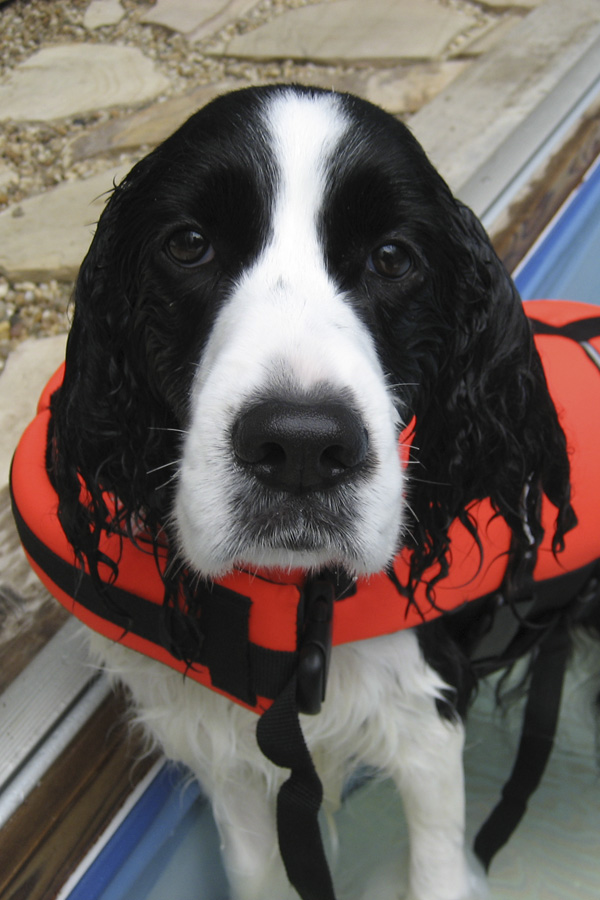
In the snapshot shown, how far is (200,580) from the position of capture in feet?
5.18

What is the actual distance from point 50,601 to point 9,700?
0.97 feet

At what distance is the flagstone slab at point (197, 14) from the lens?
181 inches

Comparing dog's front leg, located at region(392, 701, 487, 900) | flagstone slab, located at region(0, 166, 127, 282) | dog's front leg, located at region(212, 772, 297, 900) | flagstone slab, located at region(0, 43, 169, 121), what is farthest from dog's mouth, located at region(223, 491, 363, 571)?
flagstone slab, located at region(0, 43, 169, 121)

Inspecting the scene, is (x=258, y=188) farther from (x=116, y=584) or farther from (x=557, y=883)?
(x=557, y=883)

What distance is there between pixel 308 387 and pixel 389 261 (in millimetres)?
418

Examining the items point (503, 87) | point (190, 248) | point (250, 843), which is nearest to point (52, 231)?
point (190, 248)

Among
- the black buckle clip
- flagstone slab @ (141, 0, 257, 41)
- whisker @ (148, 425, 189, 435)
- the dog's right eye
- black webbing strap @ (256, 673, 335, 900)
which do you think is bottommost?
black webbing strap @ (256, 673, 335, 900)

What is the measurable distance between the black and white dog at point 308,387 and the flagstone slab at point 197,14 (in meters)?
3.59

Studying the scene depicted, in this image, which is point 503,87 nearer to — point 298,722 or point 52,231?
point 52,231

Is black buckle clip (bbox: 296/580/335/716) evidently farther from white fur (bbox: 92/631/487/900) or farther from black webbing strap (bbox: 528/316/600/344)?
black webbing strap (bbox: 528/316/600/344)

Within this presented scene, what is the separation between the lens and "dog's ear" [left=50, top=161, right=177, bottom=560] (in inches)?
59.4

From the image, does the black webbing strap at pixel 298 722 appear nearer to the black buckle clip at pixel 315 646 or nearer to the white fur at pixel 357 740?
the black buckle clip at pixel 315 646

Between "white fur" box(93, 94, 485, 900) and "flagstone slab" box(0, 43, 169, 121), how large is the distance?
2901 mm

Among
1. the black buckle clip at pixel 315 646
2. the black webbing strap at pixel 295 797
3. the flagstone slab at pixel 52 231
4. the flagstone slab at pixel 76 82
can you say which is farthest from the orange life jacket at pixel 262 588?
the flagstone slab at pixel 76 82
